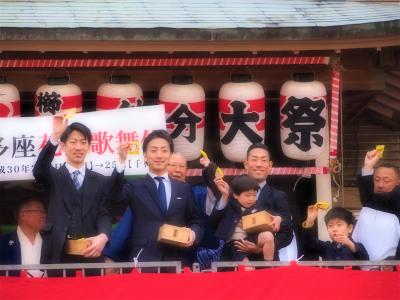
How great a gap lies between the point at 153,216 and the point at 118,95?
193cm

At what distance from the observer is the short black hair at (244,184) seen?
271 inches

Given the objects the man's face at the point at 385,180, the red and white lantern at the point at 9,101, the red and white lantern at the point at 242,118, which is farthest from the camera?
the red and white lantern at the point at 242,118

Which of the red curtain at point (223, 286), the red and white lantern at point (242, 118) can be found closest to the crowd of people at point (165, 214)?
the red curtain at point (223, 286)

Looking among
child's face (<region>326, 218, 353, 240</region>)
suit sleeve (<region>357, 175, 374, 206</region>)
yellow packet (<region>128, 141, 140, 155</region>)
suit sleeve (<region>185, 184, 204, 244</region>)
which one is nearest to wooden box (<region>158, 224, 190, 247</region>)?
suit sleeve (<region>185, 184, 204, 244</region>)

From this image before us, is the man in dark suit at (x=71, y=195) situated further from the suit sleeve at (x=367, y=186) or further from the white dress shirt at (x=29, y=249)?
the suit sleeve at (x=367, y=186)

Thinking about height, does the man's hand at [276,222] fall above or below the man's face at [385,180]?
below

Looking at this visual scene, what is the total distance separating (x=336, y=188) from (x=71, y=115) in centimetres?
407

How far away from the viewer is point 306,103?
8.54m

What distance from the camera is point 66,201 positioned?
6855mm

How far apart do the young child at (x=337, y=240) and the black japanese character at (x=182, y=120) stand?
6.30 ft

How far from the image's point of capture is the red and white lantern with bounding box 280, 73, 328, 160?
28.0 feet

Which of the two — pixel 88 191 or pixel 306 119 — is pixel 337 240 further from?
pixel 88 191

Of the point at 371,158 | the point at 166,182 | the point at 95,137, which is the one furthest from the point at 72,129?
the point at 371,158

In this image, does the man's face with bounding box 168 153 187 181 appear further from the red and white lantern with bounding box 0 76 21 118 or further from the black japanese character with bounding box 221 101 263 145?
the red and white lantern with bounding box 0 76 21 118
